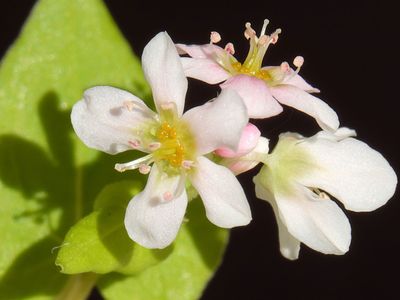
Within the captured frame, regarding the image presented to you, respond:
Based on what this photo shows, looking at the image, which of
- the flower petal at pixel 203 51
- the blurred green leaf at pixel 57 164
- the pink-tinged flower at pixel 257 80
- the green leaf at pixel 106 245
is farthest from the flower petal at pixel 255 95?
the blurred green leaf at pixel 57 164

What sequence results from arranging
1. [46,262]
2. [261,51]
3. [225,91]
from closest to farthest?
[225,91]
[261,51]
[46,262]

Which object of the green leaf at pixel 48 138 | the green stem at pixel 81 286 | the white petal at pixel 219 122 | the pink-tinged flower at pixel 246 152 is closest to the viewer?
the white petal at pixel 219 122

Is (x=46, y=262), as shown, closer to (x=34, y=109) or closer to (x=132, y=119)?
(x=34, y=109)

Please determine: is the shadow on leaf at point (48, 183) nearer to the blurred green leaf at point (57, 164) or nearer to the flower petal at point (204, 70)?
the blurred green leaf at point (57, 164)

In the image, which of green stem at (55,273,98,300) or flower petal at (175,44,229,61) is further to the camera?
green stem at (55,273,98,300)

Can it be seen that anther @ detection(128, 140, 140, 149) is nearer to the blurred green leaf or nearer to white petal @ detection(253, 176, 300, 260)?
white petal @ detection(253, 176, 300, 260)

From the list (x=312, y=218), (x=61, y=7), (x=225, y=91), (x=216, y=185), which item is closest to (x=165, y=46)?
(x=225, y=91)

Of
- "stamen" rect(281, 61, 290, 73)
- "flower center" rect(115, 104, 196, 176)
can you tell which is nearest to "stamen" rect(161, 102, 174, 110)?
"flower center" rect(115, 104, 196, 176)
